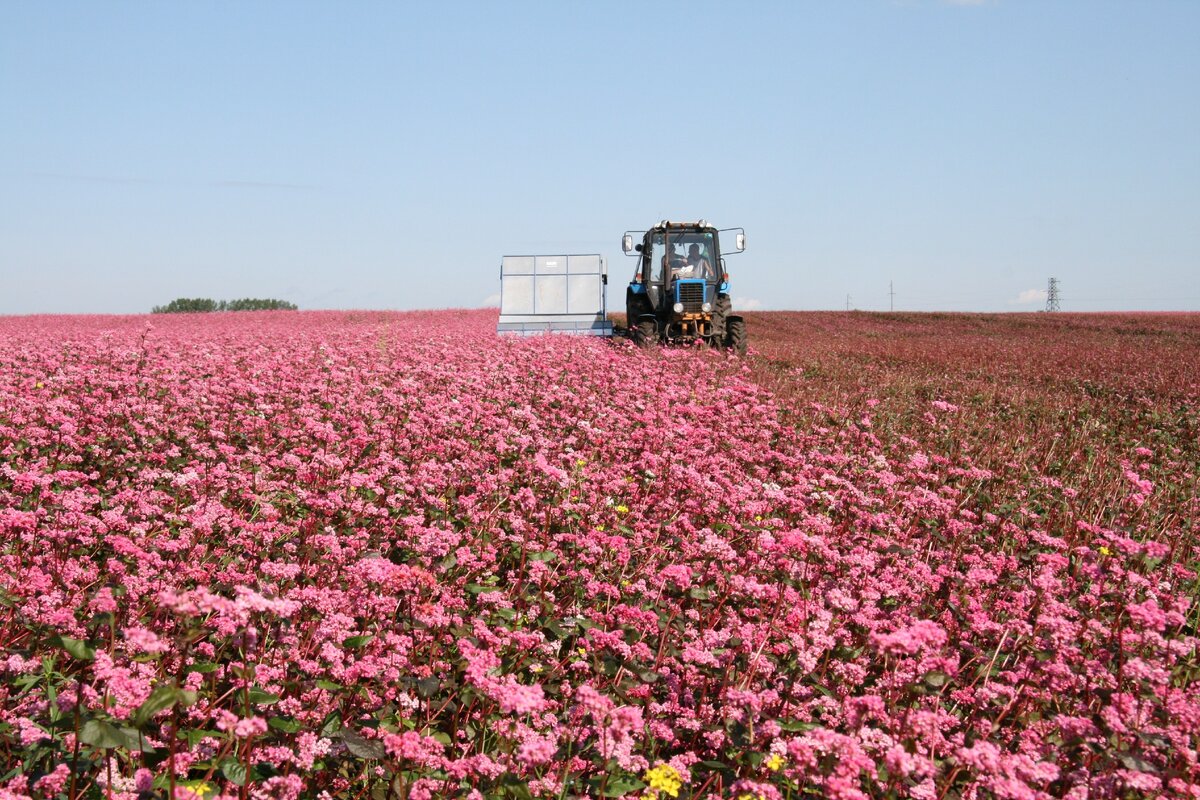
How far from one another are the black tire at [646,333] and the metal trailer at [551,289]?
3.95 m

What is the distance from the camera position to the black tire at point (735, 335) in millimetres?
17728

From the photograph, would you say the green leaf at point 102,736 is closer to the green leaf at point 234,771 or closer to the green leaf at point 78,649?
the green leaf at point 78,649

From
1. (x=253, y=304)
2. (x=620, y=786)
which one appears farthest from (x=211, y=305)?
(x=620, y=786)

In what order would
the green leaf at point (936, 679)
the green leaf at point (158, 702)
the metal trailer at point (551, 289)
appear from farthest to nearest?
the metal trailer at point (551, 289), the green leaf at point (936, 679), the green leaf at point (158, 702)

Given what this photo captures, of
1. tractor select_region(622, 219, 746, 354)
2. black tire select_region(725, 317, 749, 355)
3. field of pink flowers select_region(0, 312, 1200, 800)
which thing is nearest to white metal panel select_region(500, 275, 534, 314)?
tractor select_region(622, 219, 746, 354)

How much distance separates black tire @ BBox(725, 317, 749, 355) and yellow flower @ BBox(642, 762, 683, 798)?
592 inches

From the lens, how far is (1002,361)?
2112cm

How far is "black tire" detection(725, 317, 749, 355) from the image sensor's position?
698 inches

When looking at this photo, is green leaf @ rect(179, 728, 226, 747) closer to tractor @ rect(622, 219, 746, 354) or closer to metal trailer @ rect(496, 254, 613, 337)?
tractor @ rect(622, 219, 746, 354)

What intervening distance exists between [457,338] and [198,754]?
539 inches

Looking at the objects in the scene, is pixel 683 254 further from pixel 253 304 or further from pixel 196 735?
pixel 253 304

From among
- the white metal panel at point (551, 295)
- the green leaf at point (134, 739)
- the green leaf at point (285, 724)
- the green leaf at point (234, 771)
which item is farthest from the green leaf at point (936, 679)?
the white metal panel at point (551, 295)

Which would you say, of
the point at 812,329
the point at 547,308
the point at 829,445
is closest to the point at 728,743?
the point at 829,445

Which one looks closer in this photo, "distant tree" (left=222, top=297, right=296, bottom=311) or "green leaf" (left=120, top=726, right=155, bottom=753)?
"green leaf" (left=120, top=726, right=155, bottom=753)
